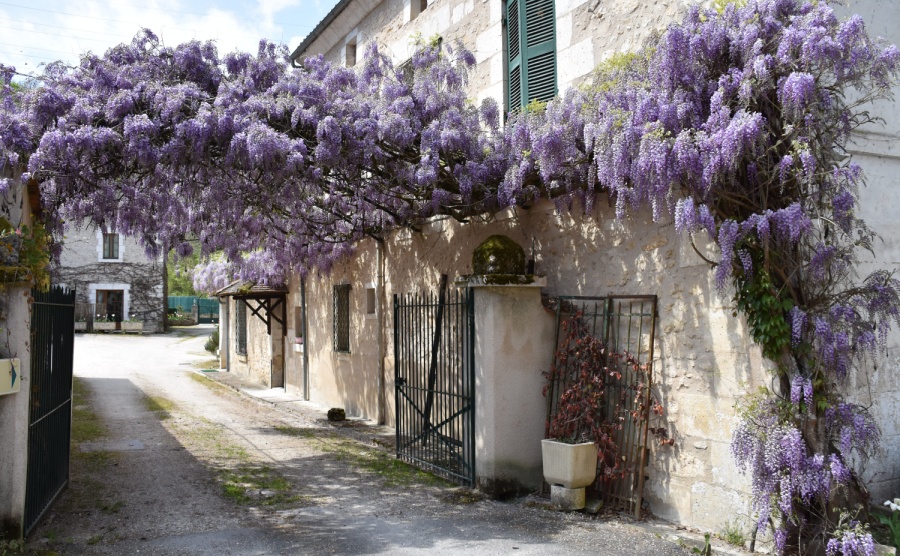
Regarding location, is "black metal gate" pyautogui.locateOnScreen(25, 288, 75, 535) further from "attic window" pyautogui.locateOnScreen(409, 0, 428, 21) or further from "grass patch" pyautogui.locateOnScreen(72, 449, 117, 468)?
"attic window" pyautogui.locateOnScreen(409, 0, 428, 21)

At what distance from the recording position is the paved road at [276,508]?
517 centimetres

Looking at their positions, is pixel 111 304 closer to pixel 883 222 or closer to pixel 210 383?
pixel 210 383

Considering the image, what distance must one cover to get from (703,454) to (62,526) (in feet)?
16.2

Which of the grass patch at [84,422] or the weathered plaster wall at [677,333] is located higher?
the weathered plaster wall at [677,333]

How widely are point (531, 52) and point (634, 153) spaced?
3175 millimetres

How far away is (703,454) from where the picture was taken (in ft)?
17.6

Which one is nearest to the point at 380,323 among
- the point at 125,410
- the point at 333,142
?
the point at 333,142

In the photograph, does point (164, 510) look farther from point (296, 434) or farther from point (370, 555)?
point (296, 434)

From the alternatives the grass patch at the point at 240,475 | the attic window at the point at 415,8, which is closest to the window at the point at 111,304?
the grass patch at the point at 240,475

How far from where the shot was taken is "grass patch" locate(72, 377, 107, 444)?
9750 mm

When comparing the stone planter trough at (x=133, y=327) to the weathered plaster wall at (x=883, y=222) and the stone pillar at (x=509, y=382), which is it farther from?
the weathered plaster wall at (x=883, y=222)

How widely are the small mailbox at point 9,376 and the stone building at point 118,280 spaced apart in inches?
1163

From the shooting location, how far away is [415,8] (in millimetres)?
10609

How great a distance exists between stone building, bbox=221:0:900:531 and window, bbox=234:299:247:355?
895cm
